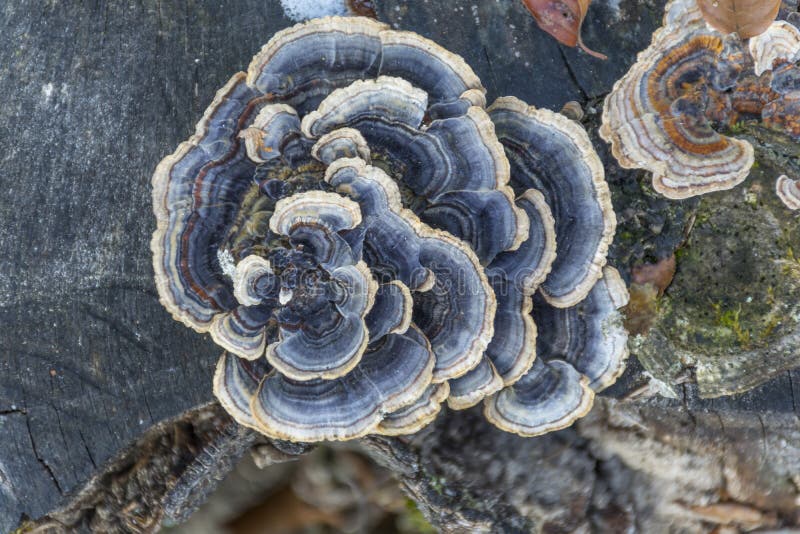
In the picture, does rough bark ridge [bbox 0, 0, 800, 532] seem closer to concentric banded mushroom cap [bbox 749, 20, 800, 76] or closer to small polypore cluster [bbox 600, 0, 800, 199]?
small polypore cluster [bbox 600, 0, 800, 199]

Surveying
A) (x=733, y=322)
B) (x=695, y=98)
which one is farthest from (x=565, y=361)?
(x=695, y=98)

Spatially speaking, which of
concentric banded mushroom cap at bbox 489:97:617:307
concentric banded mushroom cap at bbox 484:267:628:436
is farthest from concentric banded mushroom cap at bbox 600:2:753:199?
concentric banded mushroom cap at bbox 484:267:628:436

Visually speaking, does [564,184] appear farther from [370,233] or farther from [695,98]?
[370,233]

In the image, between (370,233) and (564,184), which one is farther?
(564,184)

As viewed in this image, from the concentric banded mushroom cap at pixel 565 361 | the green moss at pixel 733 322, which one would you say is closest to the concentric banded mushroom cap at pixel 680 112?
the concentric banded mushroom cap at pixel 565 361

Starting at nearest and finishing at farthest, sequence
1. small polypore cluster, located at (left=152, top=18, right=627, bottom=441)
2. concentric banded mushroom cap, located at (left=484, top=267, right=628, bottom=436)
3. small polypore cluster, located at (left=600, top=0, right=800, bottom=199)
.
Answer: small polypore cluster, located at (left=152, top=18, right=627, bottom=441) < small polypore cluster, located at (left=600, top=0, right=800, bottom=199) < concentric banded mushroom cap, located at (left=484, top=267, right=628, bottom=436)

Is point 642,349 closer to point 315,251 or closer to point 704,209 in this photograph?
point 704,209

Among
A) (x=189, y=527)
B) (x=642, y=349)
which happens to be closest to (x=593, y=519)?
(x=642, y=349)
